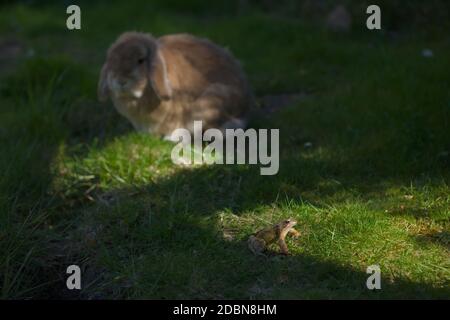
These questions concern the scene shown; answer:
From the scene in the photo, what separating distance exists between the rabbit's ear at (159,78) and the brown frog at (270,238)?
1787mm

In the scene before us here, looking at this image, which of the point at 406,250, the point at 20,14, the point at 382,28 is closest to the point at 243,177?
the point at 406,250

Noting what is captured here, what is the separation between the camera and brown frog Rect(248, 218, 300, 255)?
3.69m

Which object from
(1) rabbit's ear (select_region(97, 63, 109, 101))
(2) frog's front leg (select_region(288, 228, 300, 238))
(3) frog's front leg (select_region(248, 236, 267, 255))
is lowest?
(3) frog's front leg (select_region(248, 236, 267, 255))

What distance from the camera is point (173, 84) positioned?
537cm

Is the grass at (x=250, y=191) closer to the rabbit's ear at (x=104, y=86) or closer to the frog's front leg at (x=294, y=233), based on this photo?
the frog's front leg at (x=294, y=233)

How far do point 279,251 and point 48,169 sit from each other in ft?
6.33

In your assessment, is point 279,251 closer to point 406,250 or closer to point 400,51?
point 406,250

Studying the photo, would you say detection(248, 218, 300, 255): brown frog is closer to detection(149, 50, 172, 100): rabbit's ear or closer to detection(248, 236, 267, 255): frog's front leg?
detection(248, 236, 267, 255): frog's front leg

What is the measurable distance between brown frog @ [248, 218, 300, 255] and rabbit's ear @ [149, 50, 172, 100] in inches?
70.4

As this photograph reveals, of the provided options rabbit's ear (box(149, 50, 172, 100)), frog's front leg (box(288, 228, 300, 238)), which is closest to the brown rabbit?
rabbit's ear (box(149, 50, 172, 100))

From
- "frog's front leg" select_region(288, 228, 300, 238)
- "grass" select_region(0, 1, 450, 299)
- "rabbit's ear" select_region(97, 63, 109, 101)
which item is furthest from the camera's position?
"rabbit's ear" select_region(97, 63, 109, 101)

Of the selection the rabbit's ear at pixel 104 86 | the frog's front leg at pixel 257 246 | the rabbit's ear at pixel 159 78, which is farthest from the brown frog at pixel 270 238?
the rabbit's ear at pixel 104 86

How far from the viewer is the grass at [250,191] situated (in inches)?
141
